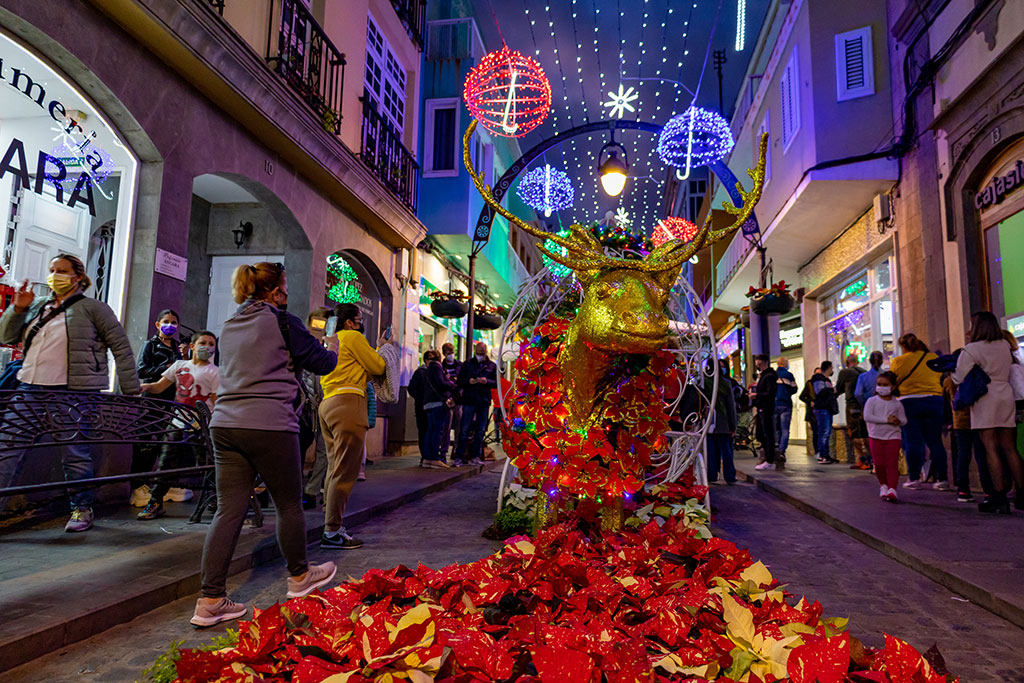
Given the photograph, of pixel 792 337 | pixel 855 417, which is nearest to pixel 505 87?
pixel 855 417

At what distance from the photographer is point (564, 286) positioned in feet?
15.3

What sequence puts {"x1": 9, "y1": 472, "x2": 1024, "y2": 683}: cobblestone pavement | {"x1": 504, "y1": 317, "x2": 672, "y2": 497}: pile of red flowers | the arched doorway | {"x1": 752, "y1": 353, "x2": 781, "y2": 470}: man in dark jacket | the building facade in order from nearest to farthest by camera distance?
{"x1": 9, "y1": 472, "x2": 1024, "y2": 683}: cobblestone pavement
{"x1": 504, "y1": 317, "x2": 672, "y2": 497}: pile of red flowers
the building facade
the arched doorway
{"x1": 752, "y1": 353, "x2": 781, "y2": 470}: man in dark jacket

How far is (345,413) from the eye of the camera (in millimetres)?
4289

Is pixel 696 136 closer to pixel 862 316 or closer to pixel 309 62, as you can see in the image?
pixel 862 316

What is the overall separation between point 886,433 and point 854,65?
699cm

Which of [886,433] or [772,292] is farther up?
[772,292]

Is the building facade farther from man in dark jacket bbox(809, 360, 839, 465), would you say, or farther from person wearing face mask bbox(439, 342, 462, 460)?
man in dark jacket bbox(809, 360, 839, 465)

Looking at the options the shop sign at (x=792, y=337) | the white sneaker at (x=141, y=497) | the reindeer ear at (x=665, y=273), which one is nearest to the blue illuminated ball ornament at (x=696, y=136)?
the reindeer ear at (x=665, y=273)

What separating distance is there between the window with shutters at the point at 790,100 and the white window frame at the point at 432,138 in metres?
6.68

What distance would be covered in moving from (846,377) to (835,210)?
3100 millimetres

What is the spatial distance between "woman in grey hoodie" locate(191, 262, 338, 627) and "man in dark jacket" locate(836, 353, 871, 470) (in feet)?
29.7

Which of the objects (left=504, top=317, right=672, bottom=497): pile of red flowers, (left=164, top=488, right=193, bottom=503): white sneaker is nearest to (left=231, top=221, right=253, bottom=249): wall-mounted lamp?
Answer: (left=164, top=488, right=193, bottom=503): white sneaker

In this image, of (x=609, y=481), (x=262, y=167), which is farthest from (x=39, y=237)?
(x=609, y=481)

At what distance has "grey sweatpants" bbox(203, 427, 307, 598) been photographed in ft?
9.66
